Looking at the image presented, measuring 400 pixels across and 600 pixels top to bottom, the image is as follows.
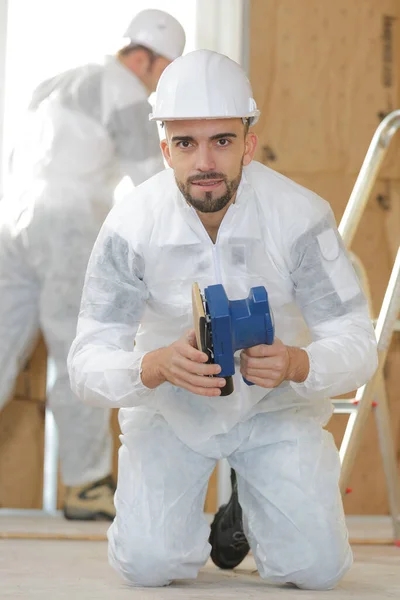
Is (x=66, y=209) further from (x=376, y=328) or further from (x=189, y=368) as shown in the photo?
(x=189, y=368)

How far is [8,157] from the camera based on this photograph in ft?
10.3

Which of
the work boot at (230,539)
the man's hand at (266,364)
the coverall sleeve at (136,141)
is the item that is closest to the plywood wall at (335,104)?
the coverall sleeve at (136,141)

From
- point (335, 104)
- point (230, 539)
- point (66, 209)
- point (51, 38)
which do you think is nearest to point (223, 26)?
point (335, 104)

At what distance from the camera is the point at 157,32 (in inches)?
121

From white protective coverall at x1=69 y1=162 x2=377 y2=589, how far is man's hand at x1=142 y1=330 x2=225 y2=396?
0.32ft

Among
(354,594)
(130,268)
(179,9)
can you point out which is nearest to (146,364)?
(130,268)

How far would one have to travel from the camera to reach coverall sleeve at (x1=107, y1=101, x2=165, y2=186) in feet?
9.90

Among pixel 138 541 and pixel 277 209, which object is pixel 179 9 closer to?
pixel 277 209

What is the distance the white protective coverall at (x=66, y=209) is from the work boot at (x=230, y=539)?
0.94 meters

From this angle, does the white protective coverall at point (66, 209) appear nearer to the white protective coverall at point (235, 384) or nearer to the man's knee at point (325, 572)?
the white protective coverall at point (235, 384)

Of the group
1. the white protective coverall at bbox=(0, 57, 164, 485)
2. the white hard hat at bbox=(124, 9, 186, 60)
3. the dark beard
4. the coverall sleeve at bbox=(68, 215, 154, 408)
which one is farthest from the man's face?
the white hard hat at bbox=(124, 9, 186, 60)

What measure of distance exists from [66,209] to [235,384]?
4.01ft

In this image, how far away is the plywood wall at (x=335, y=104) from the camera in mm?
3238

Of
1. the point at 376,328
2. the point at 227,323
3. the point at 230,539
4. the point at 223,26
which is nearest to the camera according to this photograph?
the point at 227,323
